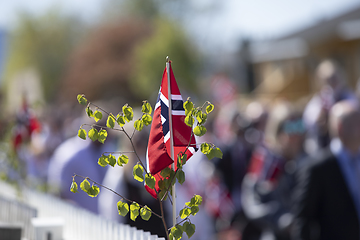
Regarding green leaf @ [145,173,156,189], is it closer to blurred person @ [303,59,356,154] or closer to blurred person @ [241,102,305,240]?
blurred person @ [241,102,305,240]

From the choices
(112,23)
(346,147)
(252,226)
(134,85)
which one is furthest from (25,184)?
(112,23)

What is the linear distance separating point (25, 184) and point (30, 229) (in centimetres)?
100

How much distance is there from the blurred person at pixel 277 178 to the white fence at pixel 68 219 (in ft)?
7.88

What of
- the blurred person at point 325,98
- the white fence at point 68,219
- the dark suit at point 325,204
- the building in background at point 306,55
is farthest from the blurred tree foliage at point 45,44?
the dark suit at point 325,204

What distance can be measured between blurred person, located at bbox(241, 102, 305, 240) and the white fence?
2403mm

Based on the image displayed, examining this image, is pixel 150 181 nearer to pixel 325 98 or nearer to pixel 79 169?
pixel 79 169

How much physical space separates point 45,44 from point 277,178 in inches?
1814

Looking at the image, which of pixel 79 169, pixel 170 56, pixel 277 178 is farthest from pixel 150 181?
pixel 170 56

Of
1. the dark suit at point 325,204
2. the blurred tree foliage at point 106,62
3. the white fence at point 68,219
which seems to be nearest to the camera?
the white fence at point 68,219

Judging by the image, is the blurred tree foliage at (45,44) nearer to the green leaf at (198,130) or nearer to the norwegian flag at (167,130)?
the norwegian flag at (167,130)

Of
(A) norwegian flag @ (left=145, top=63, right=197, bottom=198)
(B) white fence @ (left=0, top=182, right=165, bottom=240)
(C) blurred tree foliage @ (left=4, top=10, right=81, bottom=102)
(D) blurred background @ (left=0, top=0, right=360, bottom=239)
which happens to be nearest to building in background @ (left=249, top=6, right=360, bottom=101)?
(D) blurred background @ (left=0, top=0, right=360, bottom=239)

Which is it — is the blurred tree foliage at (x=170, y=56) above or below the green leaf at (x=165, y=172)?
above

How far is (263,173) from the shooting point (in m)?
4.61

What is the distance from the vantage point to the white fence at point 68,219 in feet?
5.76
